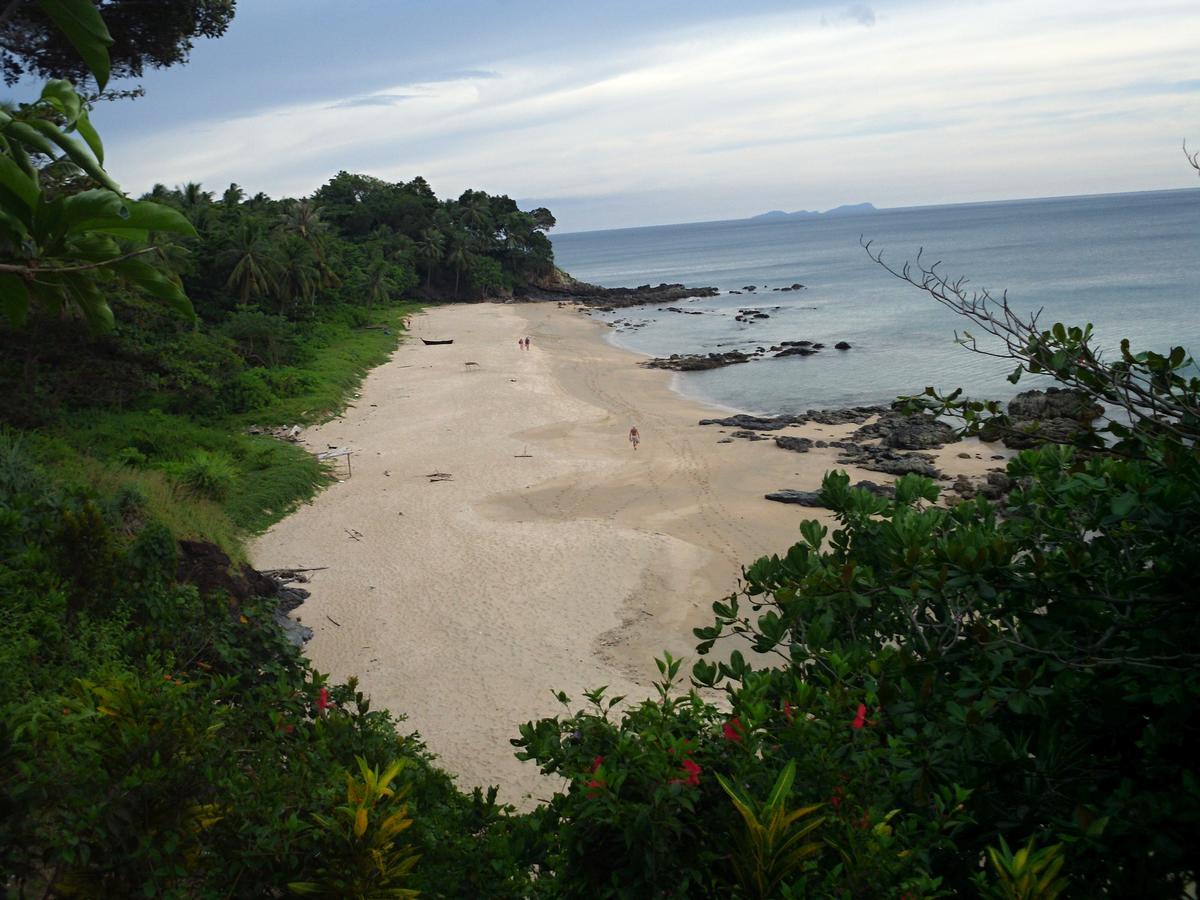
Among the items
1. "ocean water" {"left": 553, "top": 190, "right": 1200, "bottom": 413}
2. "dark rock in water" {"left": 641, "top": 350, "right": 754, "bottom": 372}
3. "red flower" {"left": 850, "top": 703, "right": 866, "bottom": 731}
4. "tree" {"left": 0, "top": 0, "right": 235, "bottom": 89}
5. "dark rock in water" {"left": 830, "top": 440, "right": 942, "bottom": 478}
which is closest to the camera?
"red flower" {"left": 850, "top": 703, "right": 866, "bottom": 731}

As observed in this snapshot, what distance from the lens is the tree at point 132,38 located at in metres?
9.63

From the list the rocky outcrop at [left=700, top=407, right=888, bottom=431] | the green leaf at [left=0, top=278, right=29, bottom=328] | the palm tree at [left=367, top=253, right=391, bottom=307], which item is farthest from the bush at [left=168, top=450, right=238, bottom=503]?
the palm tree at [left=367, top=253, right=391, bottom=307]

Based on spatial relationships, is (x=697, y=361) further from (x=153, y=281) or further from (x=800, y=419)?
(x=153, y=281)

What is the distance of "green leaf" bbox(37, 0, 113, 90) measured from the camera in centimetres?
171

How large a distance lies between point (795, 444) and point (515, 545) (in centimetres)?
1124

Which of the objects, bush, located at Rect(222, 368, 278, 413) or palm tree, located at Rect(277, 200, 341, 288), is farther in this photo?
palm tree, located at Rect(277, 200, 341, 288)

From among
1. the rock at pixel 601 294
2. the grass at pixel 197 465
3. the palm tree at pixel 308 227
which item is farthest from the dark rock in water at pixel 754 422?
the rock at pixel 601 294

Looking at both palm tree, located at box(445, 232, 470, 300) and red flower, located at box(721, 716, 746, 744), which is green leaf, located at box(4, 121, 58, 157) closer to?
red flower, located at box(721, 716, 746, 744)

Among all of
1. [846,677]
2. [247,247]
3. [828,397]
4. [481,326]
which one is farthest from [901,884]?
[481,326]

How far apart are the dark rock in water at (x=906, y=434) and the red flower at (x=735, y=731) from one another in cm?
2087

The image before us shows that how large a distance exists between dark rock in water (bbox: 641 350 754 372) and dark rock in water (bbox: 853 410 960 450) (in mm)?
13999

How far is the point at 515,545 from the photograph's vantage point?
52.6ft

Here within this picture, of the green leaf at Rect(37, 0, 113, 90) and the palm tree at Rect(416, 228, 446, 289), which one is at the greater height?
the palm tree at Rect(416, 228, 446, 289)

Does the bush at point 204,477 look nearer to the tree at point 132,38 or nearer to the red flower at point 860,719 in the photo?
the tree at point 132,38
